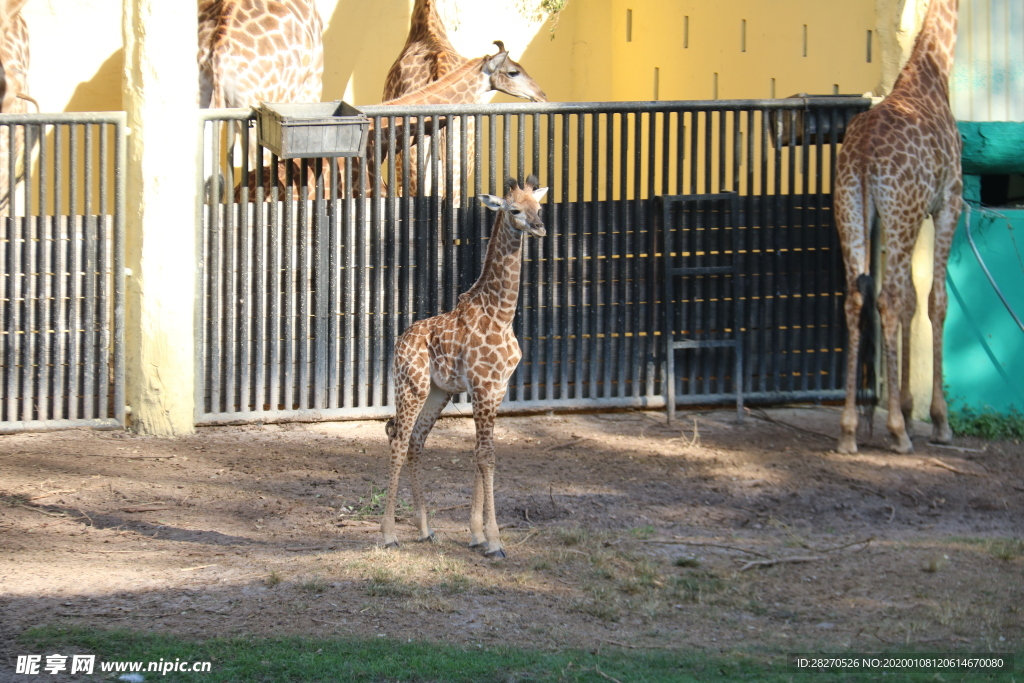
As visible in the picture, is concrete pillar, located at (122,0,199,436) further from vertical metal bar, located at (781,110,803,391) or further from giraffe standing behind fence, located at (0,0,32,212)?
vertical metal bar, located at (781,110,803,391)

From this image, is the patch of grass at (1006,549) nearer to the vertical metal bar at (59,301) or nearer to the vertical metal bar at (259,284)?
the vertical metal bar at (259,284)

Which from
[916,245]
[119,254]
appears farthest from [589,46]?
[119,254]

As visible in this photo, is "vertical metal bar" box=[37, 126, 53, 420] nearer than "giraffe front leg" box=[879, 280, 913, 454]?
No

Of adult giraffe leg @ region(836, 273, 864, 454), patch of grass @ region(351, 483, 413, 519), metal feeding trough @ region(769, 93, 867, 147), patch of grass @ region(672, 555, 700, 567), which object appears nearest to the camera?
patch of grass @ region(672, 555, 700, 567)

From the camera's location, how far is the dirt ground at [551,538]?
494 cm

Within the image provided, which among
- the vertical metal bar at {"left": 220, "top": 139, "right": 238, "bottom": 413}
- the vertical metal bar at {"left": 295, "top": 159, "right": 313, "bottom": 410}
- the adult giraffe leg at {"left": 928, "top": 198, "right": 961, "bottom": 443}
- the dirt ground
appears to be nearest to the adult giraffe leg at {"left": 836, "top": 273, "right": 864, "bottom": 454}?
the dirt ground

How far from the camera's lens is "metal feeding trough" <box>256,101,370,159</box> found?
764 centimetres

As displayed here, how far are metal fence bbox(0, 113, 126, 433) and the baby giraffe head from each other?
3569 millimetres

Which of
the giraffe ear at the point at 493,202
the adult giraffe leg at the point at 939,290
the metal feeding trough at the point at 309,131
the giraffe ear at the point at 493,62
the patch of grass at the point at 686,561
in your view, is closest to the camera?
the giraffe ear at the point at 493,202

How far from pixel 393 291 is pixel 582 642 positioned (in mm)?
4060

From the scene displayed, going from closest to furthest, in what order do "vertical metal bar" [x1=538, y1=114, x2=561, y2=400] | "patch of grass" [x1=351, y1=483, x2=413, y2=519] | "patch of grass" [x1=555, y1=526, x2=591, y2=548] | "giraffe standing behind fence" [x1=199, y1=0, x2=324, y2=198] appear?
1. "patch of grass" [x1=555, y1=526, x2=591, y2=548]
2. "patch of grass" [x1=351, y1=483, x2=413, y2=519]
3. "vertical metal bar" [x1=538, y1=114, x2=561, y2=400]
4. "giraffe standing behind fence" [x1=199, y1=0, x2=324, y2=198]

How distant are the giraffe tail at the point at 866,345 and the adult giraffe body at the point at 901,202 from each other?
0.02m

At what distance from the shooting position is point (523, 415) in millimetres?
8625

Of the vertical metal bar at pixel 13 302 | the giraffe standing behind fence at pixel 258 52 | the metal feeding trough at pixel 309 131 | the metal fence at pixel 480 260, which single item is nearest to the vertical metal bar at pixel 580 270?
the metal fence at pixel 480 260
